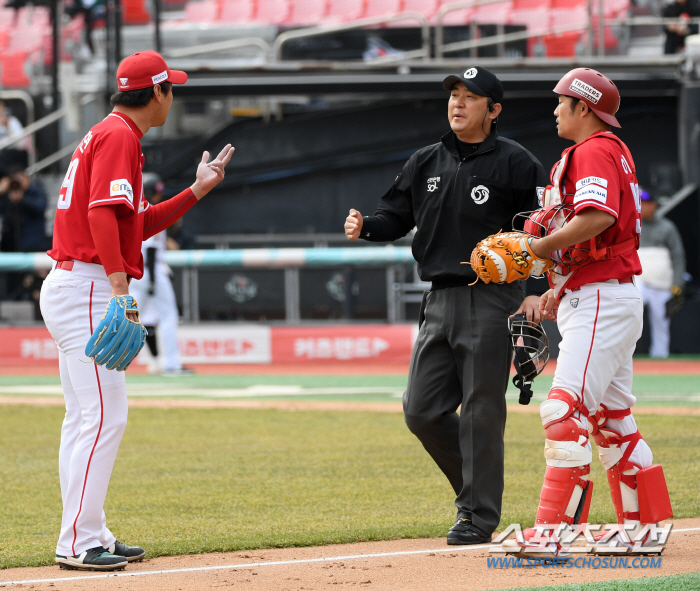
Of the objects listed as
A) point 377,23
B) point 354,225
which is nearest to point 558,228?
point 354,225

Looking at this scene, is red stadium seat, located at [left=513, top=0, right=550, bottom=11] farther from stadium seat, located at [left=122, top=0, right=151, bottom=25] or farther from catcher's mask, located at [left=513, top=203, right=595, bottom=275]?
catcher's mask, located at [left=513, top=203, right=595, bottom=275]

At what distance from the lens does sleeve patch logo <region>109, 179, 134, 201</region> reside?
4.27 m

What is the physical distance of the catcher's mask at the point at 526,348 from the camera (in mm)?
4559

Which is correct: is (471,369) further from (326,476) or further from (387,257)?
(387,257)

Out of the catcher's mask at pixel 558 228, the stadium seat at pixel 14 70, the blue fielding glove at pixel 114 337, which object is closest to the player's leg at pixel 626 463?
the catcher's mask at pixel 558 228

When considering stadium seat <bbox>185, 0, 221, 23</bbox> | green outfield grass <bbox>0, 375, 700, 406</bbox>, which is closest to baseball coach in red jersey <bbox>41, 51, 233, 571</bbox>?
green outfield grass <bbox>0, 375, 700, 406</bbox>

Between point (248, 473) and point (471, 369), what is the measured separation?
2.57 m

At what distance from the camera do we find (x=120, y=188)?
14.1 ft

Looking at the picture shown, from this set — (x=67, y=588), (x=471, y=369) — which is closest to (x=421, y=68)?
(x=471, y=369)

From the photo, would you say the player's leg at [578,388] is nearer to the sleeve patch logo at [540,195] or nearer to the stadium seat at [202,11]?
the sleeve patch logo at [540,195]

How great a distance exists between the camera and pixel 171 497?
6156 mm

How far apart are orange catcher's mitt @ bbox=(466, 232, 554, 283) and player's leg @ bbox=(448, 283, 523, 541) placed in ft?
1.41

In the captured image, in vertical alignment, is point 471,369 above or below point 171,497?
above

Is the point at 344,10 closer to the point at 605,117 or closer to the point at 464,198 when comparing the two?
the point at 464,198
